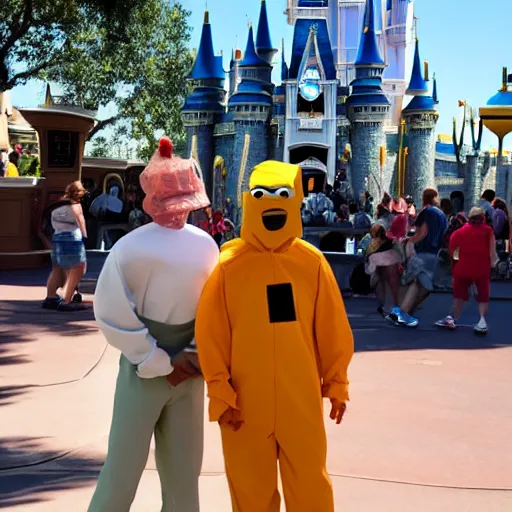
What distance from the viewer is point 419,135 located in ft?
113

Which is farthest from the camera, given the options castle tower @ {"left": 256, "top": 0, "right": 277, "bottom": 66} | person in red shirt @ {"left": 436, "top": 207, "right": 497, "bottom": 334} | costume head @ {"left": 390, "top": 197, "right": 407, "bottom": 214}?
castle tower @ {"left": 256, "top": 0, "right": 277, "bottom": 66}

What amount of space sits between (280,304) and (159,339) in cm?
45

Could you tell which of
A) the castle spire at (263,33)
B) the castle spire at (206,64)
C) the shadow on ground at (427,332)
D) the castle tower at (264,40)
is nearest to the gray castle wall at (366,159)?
the castle tower at (264,40)

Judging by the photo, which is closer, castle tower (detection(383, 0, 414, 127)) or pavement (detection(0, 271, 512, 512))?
pavement (detection(0, 271, 512, 512))

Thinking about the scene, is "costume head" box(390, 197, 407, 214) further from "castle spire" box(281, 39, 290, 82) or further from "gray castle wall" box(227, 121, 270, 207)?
"castle spire" box(281, 39, 290, 82)

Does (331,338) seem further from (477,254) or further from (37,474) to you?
(477,254)

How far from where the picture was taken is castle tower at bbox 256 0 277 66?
3553 cm

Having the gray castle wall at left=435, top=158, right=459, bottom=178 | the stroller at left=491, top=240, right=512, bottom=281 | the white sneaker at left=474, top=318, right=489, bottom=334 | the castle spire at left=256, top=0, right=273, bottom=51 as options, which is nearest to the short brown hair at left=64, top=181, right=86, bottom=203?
the white sneaker at left=474, top=318, right=489, bottom=334

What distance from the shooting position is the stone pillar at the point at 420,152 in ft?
111

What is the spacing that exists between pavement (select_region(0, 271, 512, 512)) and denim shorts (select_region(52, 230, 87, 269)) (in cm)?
84

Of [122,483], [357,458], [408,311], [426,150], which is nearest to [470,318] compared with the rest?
[408,311]

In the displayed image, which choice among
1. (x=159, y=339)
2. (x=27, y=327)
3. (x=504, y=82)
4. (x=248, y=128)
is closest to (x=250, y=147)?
(x=248, y=128)

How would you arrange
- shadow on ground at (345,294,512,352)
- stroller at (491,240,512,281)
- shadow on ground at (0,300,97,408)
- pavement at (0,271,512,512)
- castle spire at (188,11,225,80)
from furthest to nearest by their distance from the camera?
castle spire at (188,11,225,80) < stroller at (491,240,512,281) < shadow on ground at (345,294,512,352) < shadow on ground at (0,300,97,408) < pavement at (0,271,512,512)

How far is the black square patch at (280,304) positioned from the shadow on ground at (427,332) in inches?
199
